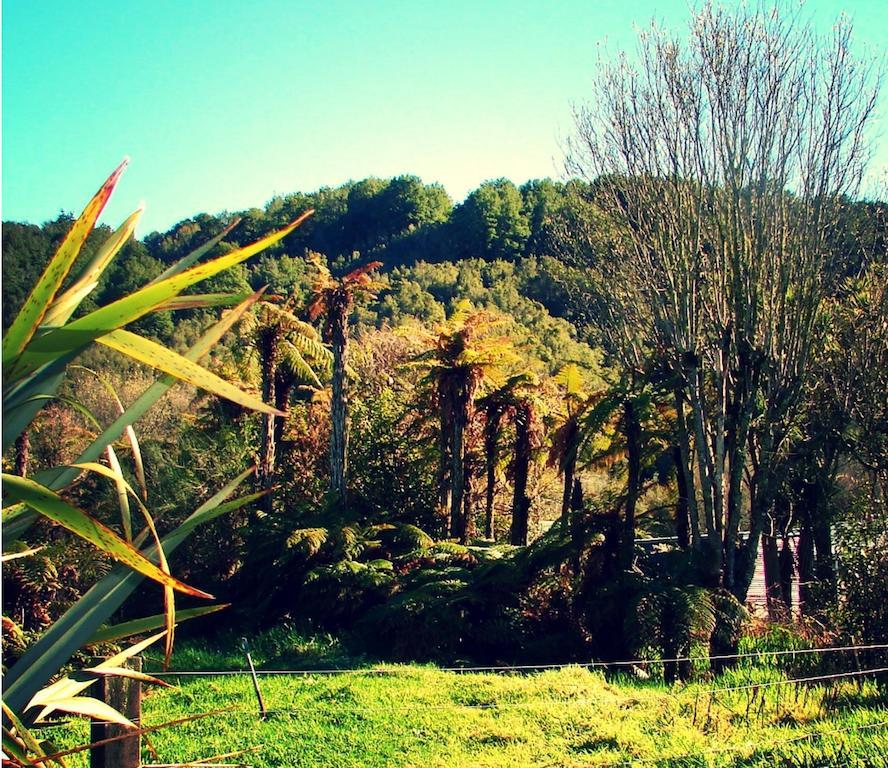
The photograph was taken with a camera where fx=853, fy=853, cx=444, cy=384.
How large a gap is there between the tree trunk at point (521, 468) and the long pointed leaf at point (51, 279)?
15017 millimetres

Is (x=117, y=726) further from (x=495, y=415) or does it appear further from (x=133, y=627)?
(x=495, y=415)

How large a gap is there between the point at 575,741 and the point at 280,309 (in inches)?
462

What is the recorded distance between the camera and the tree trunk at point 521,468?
16.6 metres

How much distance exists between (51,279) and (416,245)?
59.2 meters

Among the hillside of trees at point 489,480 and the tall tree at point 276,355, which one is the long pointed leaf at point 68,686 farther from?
the tall tree at point 276,355

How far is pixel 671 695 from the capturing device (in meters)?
8.03

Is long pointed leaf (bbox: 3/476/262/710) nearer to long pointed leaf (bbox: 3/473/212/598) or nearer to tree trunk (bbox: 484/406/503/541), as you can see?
long pointed leaf (bbox: 3/473/212/598)

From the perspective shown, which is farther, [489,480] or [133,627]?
[489,480]

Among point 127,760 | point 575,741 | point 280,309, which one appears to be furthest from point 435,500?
point 127,760

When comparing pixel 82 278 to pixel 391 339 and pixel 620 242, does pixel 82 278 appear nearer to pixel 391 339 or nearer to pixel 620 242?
pixel 620 242

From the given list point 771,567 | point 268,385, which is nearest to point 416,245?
point 268,385

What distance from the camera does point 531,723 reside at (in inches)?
290

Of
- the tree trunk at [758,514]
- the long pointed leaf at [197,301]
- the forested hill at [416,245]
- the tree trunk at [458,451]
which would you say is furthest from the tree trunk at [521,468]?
the long pointed leaf at [197,301]

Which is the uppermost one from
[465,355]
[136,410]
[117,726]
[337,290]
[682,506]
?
A: [337,290]
